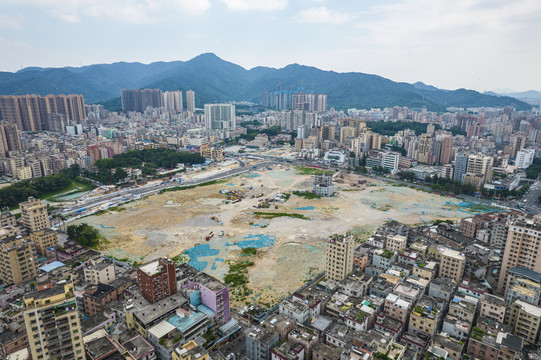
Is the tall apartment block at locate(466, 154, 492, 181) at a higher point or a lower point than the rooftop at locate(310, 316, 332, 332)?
higher

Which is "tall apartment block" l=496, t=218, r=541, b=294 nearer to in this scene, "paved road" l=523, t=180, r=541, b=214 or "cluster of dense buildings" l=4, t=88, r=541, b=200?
"paved road" l=523, t=180, r=541, b=214

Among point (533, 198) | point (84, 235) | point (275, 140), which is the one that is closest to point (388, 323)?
point (84, 235)

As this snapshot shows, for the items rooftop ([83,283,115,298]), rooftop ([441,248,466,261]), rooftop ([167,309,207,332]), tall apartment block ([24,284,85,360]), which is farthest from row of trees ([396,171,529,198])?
tall apartment block ([24,284,85,360])

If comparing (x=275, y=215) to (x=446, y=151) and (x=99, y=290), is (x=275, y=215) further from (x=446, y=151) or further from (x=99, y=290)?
(x=446, y=151)

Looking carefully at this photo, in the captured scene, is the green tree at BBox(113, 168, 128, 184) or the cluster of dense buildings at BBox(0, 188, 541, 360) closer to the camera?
the cluster of dense buildings at BBox(0, 188, 541, 360)

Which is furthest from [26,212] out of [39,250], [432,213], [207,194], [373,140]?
[373,140]
